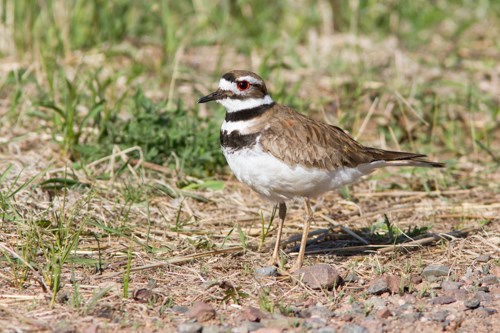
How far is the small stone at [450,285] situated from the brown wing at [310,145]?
101 centimetres

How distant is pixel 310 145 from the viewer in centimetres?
502

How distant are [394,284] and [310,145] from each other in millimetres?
1027

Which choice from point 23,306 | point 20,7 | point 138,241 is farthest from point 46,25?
point 23,306

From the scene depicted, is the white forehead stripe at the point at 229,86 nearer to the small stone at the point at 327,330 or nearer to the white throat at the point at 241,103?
the white throat at the point at 241,103

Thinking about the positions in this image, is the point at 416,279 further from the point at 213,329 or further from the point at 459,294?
the point at 213,329

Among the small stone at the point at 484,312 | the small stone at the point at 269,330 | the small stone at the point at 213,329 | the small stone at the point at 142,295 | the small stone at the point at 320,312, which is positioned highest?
the small stone at the point at 142,295

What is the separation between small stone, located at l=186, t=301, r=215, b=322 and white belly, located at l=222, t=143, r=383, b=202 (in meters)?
0.96

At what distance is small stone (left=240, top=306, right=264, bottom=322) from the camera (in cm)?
413

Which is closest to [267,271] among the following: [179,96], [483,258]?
[483,258]

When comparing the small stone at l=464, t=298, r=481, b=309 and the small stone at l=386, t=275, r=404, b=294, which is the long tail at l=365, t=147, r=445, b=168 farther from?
the small stone at l=464, t=298, r=481, b=309

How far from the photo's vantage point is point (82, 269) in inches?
187

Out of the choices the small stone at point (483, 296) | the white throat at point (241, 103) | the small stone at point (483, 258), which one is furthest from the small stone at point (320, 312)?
the white throat at point (241, 103)

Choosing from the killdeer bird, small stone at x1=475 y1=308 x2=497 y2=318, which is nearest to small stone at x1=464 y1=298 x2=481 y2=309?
small stone at x1=475 y1=308 x2=497 y2=318

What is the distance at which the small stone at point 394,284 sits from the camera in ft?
15.0
